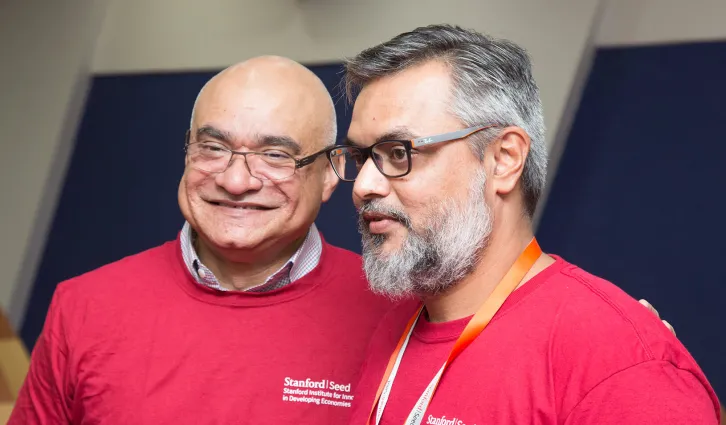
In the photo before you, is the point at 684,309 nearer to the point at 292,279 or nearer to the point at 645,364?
the point at 292,279

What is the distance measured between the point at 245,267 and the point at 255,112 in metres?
0.42

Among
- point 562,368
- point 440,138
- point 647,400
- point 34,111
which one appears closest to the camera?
point 647,400

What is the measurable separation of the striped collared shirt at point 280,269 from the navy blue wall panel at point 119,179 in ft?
7.87

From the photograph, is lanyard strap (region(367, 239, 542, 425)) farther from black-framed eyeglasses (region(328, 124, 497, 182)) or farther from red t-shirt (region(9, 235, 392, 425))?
red t-shirt (region(9, 235, 392, 425))

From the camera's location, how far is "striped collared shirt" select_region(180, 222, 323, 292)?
236 centimetres

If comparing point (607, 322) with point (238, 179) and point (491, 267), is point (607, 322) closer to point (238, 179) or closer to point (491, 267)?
point (491, 267)

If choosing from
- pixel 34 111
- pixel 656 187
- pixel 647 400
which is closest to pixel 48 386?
pixel 647 400

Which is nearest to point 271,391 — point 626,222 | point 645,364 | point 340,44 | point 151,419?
point 151,419

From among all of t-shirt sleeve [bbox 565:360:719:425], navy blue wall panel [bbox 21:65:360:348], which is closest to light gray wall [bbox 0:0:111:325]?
navy blue wall panel [bbox 21:65:360:348]

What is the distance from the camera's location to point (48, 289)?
5.21m

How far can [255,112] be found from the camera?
7.43 feet

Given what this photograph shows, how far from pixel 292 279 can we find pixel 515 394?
38.1 inches

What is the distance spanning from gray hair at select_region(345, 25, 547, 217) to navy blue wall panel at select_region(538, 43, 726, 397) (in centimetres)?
183

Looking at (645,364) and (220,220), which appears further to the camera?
(220,220)
